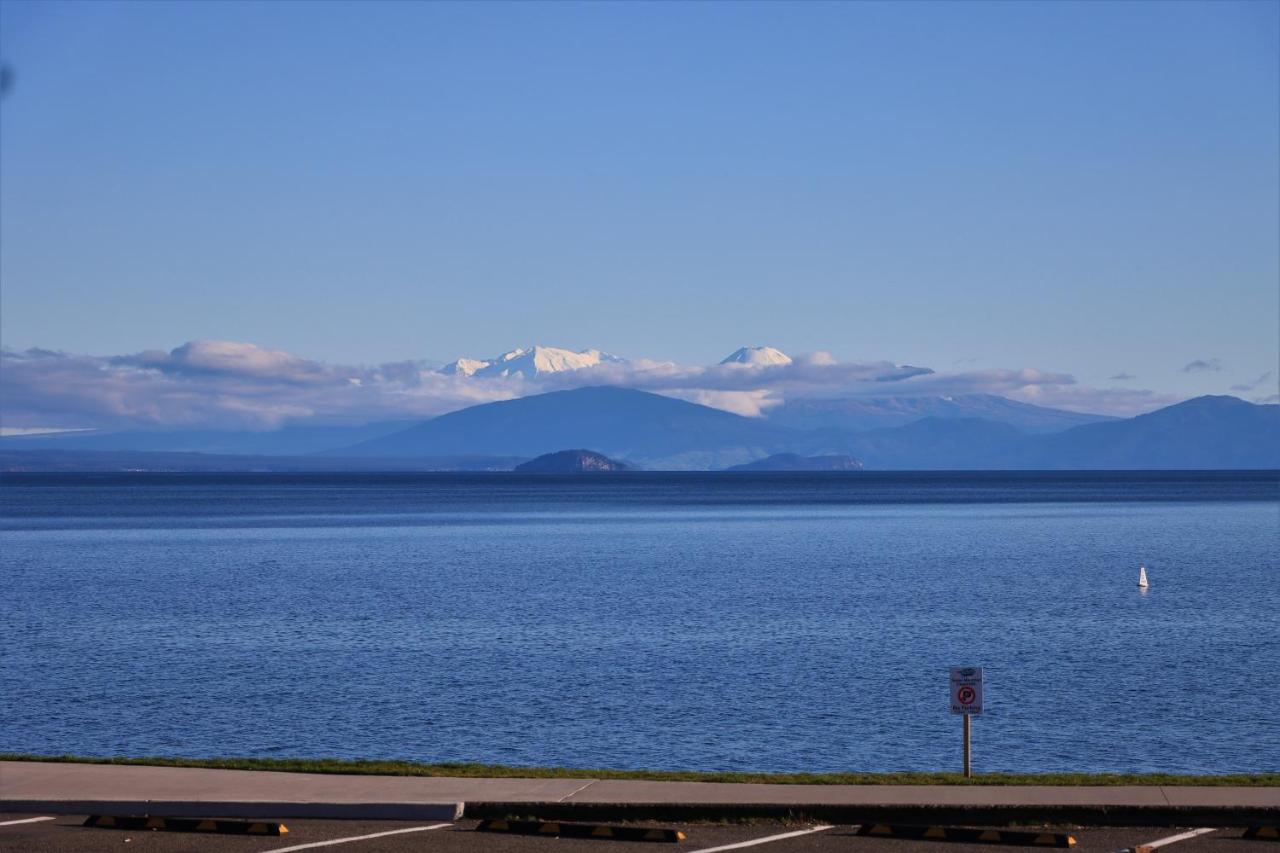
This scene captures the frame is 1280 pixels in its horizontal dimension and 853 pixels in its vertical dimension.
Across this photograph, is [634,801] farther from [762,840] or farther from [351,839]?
[351,839]

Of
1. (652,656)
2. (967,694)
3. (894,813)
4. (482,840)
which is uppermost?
(967,694)

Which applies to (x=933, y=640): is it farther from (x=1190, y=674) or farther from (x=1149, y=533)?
(x=1149, y=533)

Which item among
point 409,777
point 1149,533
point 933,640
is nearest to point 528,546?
point 1149,533

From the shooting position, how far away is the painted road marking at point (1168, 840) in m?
14.5

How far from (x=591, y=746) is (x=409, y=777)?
10.8m

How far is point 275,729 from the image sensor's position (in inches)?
1198

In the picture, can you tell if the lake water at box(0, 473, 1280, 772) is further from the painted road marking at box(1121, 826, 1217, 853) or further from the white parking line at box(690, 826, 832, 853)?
the white parking line at box(690, 826, 832, 853)

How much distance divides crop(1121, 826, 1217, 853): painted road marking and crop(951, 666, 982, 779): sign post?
3.54 metres

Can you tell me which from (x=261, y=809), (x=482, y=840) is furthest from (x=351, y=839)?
(x=261, y=809)

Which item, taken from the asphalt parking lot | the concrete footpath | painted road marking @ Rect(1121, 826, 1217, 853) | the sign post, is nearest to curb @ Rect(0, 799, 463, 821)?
the concrete footpath

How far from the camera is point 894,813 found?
52.7 ft

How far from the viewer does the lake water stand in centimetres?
2908

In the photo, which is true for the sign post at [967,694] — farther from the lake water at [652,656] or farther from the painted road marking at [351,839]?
the lake water at [652,656]

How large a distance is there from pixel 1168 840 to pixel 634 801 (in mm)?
5288
